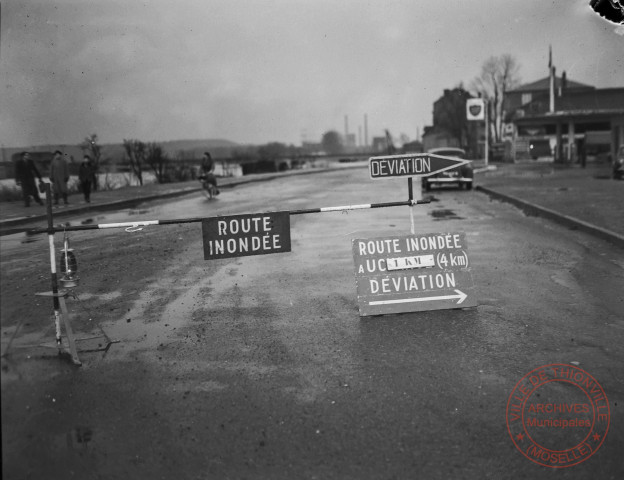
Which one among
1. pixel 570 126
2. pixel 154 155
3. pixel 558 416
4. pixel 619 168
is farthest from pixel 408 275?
pixel 570 126

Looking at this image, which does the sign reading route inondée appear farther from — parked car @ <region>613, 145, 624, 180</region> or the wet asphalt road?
parked car @ <region>613, 145, 624, 180</region>

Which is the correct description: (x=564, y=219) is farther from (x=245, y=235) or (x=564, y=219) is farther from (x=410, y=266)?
(x=245, y=235)

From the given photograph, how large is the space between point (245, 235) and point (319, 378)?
5.20 feet

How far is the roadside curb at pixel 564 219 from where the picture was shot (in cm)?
1117

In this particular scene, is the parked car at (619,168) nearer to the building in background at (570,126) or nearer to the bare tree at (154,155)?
the building in background at (570,126)

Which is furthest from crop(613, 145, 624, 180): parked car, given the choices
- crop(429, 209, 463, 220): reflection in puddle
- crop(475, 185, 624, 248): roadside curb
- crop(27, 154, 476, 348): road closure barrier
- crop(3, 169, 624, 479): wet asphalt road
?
crop(27, 154, 476, 348): road closure barrier

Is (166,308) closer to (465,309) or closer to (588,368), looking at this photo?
(465,309)

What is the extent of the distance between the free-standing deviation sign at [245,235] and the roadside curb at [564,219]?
7.26 metres

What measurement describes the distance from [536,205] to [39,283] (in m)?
13.2

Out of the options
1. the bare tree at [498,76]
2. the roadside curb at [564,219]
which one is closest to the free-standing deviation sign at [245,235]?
the bare tree at [498,76]

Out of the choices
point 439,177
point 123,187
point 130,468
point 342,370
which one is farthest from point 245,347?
point 123,187

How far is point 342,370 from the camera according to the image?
4.91 m

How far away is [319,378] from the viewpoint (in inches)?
187

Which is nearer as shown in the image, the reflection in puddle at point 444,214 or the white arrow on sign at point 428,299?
the white arrow on sign at point 428,299
